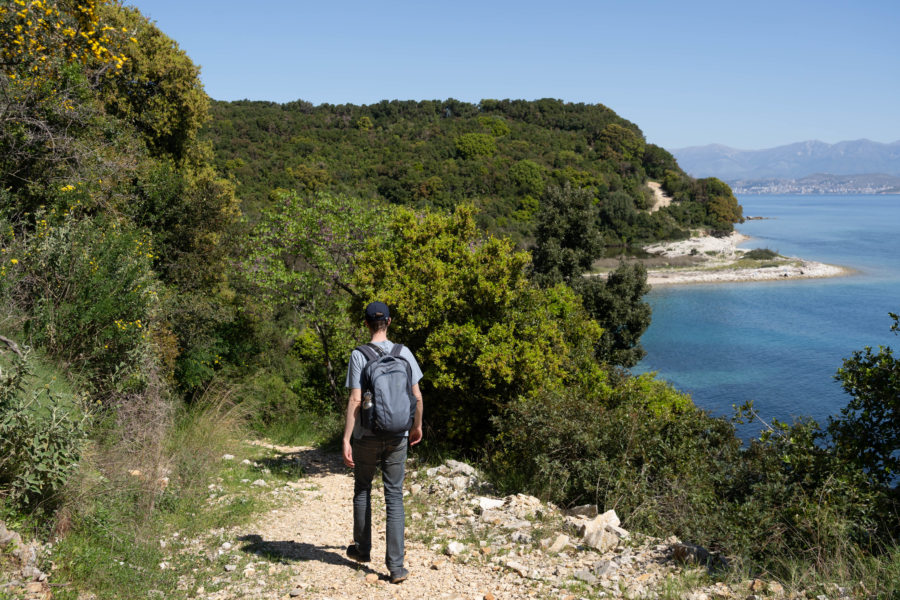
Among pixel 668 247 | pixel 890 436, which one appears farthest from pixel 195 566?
pixel 668 247

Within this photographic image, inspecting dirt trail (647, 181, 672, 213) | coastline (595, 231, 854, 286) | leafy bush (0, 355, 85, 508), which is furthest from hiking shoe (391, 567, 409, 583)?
dirt trail (647, 181, 672, 213)

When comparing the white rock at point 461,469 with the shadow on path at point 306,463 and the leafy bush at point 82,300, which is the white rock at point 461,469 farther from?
the leafy bush at point 82,300

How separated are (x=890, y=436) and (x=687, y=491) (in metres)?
1.97

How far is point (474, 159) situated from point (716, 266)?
3229cm

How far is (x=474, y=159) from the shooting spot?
76562 millimetres

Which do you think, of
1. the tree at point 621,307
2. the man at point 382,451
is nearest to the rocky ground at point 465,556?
the man at point 382,451

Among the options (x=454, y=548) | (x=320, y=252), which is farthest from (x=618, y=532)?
(x=320, y=252)

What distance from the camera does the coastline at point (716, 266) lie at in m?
71.2

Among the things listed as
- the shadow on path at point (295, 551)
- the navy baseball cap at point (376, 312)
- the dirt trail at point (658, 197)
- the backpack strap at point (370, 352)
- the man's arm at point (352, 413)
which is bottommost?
the shadow on path at point (295, 551)

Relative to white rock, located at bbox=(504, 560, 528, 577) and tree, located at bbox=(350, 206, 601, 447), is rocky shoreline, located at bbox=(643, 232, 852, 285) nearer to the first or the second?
tree, located at bbox=(350, 206, 601, 447)

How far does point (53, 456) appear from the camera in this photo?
429 centimetres

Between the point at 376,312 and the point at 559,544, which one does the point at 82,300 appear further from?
the point at 559,544

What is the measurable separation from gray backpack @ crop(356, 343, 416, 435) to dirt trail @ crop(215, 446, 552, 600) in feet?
3.72

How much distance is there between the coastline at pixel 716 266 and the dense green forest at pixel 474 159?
3.74 meters
